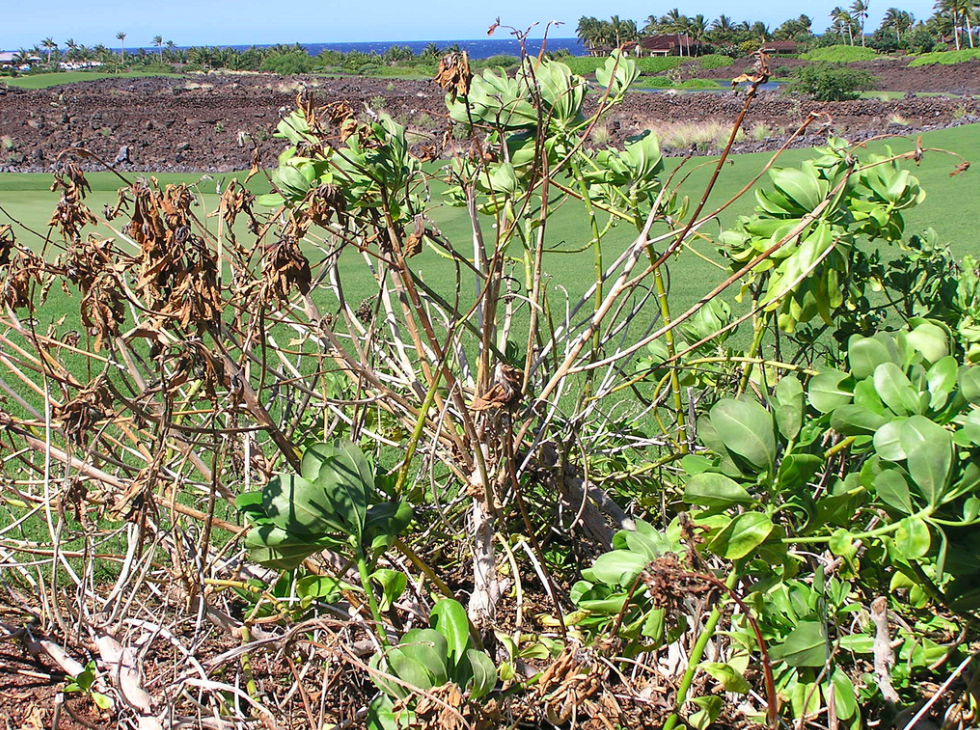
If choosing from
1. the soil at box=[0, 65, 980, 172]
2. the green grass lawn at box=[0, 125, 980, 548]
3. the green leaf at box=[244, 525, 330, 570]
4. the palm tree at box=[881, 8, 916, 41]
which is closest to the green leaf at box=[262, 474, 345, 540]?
the green leaf at box=[244, 525, 330, 570]

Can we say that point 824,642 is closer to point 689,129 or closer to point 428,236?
point 428,236

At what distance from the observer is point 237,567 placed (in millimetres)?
1478

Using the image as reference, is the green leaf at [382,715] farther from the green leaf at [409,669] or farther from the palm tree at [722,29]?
the palm tree at [722,29]

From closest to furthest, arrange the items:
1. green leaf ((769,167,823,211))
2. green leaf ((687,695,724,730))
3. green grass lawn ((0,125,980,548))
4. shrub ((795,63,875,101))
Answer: green leaf ((687,695,724,730)) → green leaf ((769,167,823,211)) → green grass lawn ((0,125,980,548)) → shrub ((795,63,875,101))

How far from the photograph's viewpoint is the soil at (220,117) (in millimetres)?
20875

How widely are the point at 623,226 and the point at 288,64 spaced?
55508mm

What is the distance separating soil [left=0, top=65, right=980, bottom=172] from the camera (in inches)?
822

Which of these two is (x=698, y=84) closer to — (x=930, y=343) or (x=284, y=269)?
(x=930, y=343)

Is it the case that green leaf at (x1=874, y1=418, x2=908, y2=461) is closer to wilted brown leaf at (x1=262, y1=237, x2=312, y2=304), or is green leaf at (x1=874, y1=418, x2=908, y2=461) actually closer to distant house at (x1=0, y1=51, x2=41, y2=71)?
wilted brown leaf at (x1=262, y1=237, x2=312, y2=304)

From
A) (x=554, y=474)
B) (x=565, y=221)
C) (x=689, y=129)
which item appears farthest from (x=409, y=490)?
(x=689, y=129)

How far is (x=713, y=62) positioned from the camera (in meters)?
59.3

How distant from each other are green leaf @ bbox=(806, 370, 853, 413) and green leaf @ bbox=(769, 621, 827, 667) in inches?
10.8

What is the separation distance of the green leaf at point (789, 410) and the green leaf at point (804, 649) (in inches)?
9.7

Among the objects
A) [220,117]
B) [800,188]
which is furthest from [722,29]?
[800,188]
